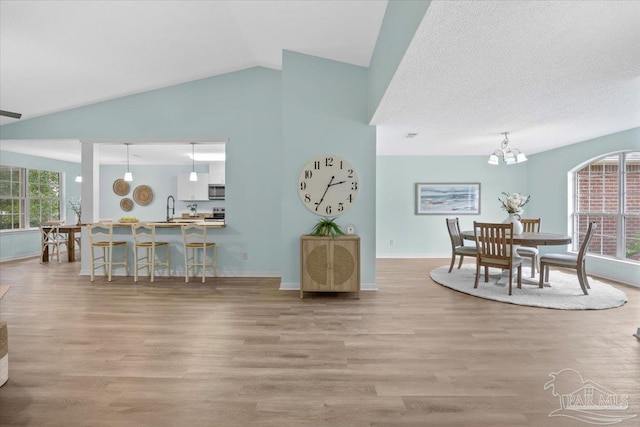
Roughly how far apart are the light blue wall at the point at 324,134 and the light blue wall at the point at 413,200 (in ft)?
10.4

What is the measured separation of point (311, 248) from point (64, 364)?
264 centimetres

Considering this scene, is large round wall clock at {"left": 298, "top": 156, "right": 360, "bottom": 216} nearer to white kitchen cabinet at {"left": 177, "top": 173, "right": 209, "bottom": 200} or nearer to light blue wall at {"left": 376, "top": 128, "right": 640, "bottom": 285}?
light blue wall at {"left": 376, "top": 128, "right": 640, "bottom": 285}

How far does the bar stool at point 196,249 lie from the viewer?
5409 millimetres

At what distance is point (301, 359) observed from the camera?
8.59 feet

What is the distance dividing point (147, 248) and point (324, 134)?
11.8 ft

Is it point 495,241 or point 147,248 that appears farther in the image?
point 147,248

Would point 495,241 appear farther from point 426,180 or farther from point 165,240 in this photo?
point 165,240

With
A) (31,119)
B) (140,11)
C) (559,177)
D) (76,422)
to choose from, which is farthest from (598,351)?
(31,119)

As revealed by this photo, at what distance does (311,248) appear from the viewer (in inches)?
172

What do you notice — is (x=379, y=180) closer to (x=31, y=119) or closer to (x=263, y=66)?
(x=263, y=66)

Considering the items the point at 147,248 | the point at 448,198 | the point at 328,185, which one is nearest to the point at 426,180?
the point at 448,198

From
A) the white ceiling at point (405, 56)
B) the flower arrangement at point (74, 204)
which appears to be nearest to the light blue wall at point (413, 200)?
the white ceiling at point (405, 56)

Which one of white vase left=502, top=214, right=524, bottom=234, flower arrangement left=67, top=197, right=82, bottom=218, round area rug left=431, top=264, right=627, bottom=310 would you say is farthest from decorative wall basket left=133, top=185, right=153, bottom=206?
white vase left=502, top=214, right=524, bottom=234

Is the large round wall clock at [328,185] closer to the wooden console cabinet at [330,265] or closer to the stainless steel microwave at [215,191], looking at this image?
the wooden console cabinet at [330,265]
